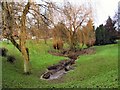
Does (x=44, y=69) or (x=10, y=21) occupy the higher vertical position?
(x=10, y=21)

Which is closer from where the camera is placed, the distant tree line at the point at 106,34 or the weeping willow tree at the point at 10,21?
the weeping willow tree at the point at 10,21

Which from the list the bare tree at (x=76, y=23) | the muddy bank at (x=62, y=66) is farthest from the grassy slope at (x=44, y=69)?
the bare tree at (x=76, y=23)

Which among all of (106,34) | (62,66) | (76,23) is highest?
(76,23)

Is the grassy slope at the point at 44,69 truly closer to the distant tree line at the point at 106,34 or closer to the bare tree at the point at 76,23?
the bare tree at the point at 76,23

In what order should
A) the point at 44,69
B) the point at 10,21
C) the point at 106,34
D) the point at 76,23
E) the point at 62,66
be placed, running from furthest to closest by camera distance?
the point at 106,34, the point at 76,23, the point at 62,66, the point at 44,69, the point at 10,21

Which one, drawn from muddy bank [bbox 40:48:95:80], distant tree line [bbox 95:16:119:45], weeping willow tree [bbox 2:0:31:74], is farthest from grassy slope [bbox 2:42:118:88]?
distant tree line [bbox 95:16:119:45]

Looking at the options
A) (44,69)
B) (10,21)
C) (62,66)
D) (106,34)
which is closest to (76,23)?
(62,66)

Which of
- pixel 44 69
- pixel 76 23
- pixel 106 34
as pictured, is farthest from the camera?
pixel 106 34

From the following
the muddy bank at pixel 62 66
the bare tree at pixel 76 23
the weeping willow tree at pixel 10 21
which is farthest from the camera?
the bare tree at pixel 76 23

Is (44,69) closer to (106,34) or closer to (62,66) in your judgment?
(62,66)

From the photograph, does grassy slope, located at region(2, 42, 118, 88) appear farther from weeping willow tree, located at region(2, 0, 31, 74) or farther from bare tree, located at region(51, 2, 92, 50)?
bare tree, located at region(51, 2, 92, 50)

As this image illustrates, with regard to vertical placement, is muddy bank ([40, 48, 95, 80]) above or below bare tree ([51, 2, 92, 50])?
below

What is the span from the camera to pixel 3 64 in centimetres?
1541

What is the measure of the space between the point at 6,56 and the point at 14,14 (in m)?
5.72
